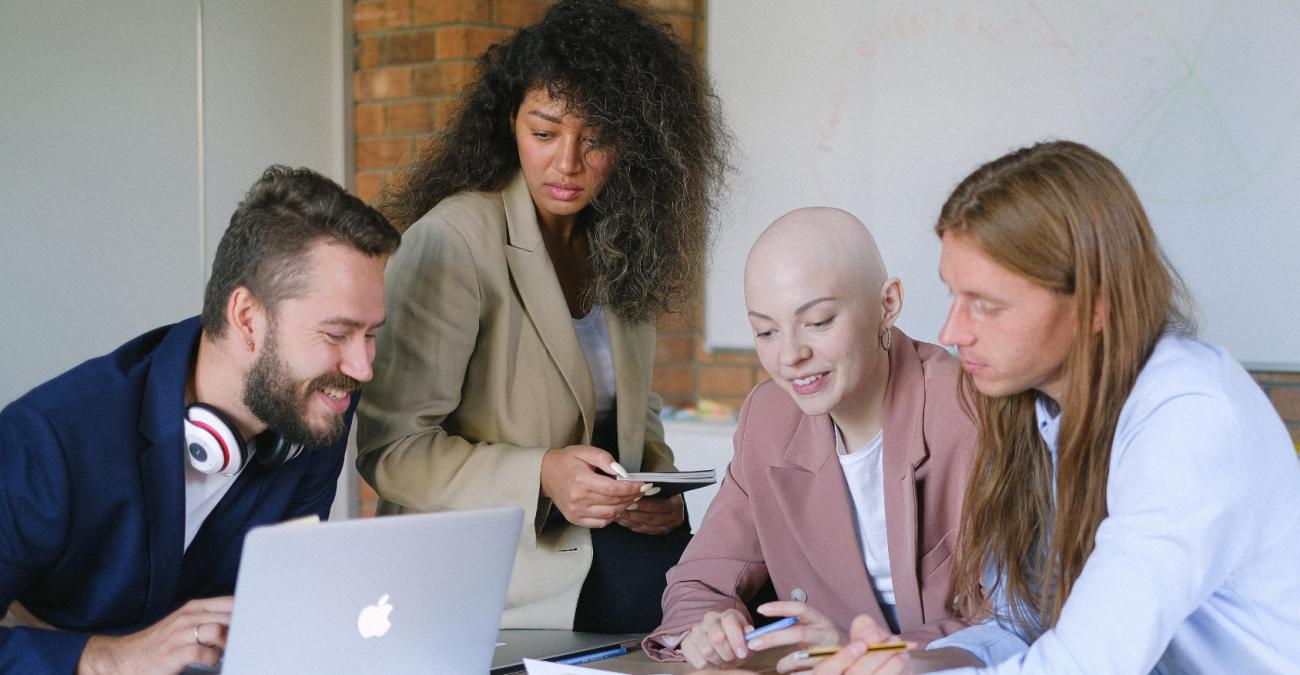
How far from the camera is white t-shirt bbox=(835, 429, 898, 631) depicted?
2047 mm

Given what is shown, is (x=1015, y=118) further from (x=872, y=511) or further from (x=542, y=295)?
(x=872, y=511)

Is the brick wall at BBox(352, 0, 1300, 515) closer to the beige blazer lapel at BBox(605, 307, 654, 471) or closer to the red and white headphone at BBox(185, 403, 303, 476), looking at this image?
the beige blazer lapel at BBox(605, 307, 654, 471)

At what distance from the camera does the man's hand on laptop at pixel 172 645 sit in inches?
63.9

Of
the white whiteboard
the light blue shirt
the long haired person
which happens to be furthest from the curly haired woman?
the white whiteboard

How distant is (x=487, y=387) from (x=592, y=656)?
0.74 metres

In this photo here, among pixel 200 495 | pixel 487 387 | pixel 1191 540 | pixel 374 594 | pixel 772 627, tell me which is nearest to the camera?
pixel 1191 540

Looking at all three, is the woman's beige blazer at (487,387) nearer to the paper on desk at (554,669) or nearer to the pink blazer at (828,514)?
the pink blazer at (828,514)

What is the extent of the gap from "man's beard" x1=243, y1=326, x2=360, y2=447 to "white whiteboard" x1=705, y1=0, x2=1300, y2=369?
2214 mm

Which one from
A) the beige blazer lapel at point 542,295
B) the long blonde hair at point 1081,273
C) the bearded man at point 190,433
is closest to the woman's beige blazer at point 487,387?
the beige blazer lapel at point 542,295

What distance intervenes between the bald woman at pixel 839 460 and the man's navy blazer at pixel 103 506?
0.73m

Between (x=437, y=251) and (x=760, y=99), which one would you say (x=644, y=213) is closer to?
(x=437, y=251)

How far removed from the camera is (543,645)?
84.3 inches

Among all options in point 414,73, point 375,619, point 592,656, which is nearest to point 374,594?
point 375,619

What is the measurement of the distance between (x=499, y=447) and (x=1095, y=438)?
1.16 meters
